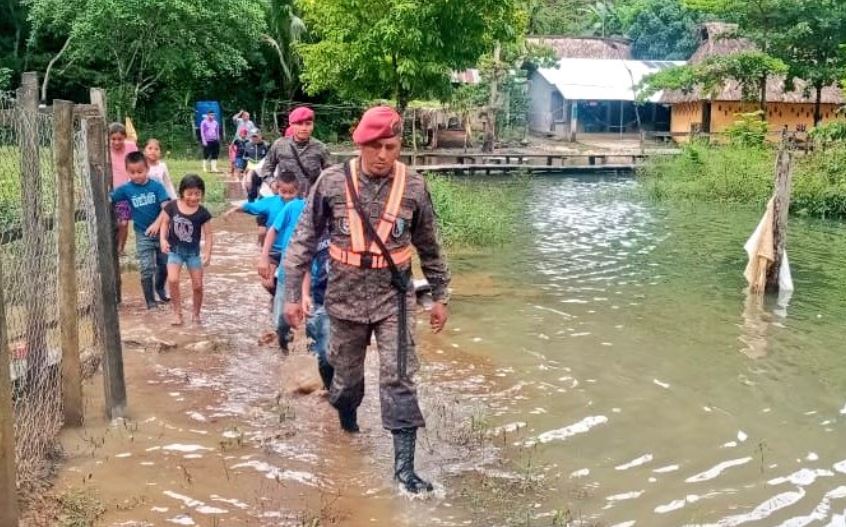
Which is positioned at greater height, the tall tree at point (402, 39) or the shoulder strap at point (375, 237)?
the tall tree at point (402, 39)

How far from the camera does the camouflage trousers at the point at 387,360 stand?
4457mm

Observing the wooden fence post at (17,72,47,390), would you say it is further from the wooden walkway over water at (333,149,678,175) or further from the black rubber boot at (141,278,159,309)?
the wooden walkway over water at (333,149,678,175)

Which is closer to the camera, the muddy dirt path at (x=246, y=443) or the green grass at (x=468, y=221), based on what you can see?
the muddy dirt path at (x=246, y=443)

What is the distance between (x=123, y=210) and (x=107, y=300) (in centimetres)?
309

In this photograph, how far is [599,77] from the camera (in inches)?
1603

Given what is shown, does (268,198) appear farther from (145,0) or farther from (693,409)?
(145,0)

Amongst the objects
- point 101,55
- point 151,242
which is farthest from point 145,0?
point 151,242

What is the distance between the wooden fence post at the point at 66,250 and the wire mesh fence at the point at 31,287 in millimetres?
43

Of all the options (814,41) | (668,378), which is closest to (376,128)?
(668,378)

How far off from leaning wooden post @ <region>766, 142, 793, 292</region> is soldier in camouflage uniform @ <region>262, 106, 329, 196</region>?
18.1 feet

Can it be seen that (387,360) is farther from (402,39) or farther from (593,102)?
(593,102)

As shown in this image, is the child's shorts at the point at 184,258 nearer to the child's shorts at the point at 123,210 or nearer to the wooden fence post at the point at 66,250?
the child's shorts at the point at 123,210

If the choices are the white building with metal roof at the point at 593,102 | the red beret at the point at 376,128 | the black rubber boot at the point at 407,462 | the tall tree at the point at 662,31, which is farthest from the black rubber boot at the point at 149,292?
the tall tree at the point at 662,31

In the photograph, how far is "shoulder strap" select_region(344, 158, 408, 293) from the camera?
433 cm
